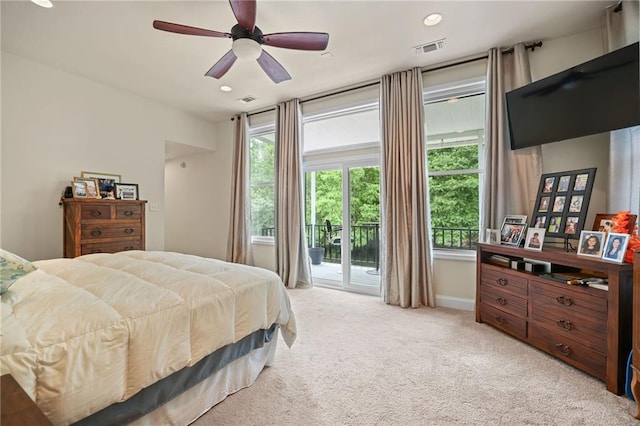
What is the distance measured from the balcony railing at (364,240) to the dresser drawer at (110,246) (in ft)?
6.32

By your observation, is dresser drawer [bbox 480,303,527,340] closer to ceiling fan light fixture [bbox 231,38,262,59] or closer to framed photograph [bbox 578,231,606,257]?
framed photograph [bbox 578,231,606,257]

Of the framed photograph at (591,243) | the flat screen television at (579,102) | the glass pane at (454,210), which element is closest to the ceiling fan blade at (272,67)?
the glass pane at (454,210)

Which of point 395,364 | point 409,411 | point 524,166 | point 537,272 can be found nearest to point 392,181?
point 524,166

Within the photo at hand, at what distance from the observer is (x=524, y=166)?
2.82m

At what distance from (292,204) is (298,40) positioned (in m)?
2.39

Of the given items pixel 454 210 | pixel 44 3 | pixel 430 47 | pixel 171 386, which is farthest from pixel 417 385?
pixel 44 3

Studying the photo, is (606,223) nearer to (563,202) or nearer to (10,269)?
(563,202)

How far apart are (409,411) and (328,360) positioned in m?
0.70

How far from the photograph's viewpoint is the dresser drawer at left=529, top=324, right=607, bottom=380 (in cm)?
177

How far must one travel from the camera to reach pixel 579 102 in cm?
234

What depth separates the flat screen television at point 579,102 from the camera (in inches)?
80.8

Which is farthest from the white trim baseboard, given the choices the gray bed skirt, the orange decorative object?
the gray bed skirt

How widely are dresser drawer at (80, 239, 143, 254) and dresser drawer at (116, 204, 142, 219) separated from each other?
0.32 metres

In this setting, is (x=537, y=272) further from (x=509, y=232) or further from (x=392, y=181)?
(x=392, y=181)
